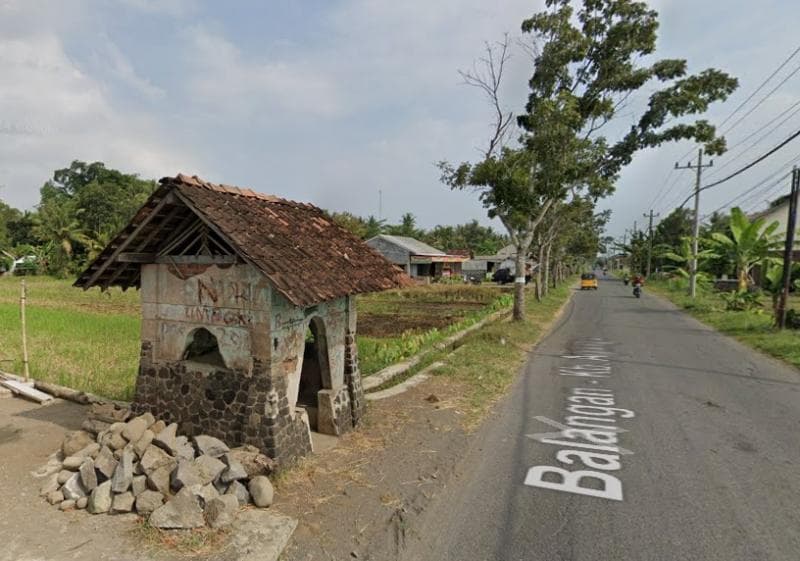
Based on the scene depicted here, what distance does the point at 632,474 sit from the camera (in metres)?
5.18

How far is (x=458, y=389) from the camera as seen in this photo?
867 centimetres

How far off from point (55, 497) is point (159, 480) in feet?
3.67

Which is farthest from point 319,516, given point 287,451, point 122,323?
point 122,323

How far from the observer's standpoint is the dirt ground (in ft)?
13.1

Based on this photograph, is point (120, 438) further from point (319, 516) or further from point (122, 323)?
point (122, 323)

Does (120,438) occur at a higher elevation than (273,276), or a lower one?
lower

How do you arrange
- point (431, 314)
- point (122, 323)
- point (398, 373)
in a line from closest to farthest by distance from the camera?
point (398, 373) → point (122, 323) → point (431, 314)

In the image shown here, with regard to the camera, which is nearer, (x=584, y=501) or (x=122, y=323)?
(x=584, y=501)

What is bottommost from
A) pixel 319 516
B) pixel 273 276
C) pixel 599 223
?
pixel 319 516

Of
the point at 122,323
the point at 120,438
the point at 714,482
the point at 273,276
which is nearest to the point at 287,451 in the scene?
the point at 120,438

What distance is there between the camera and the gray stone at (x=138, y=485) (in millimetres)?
4340

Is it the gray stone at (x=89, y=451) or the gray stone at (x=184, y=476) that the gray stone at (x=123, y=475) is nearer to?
the gray stone at (x=184, y=476)

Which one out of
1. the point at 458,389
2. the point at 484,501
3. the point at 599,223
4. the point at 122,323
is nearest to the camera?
the point at 484,501

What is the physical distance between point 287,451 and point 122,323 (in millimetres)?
14007
